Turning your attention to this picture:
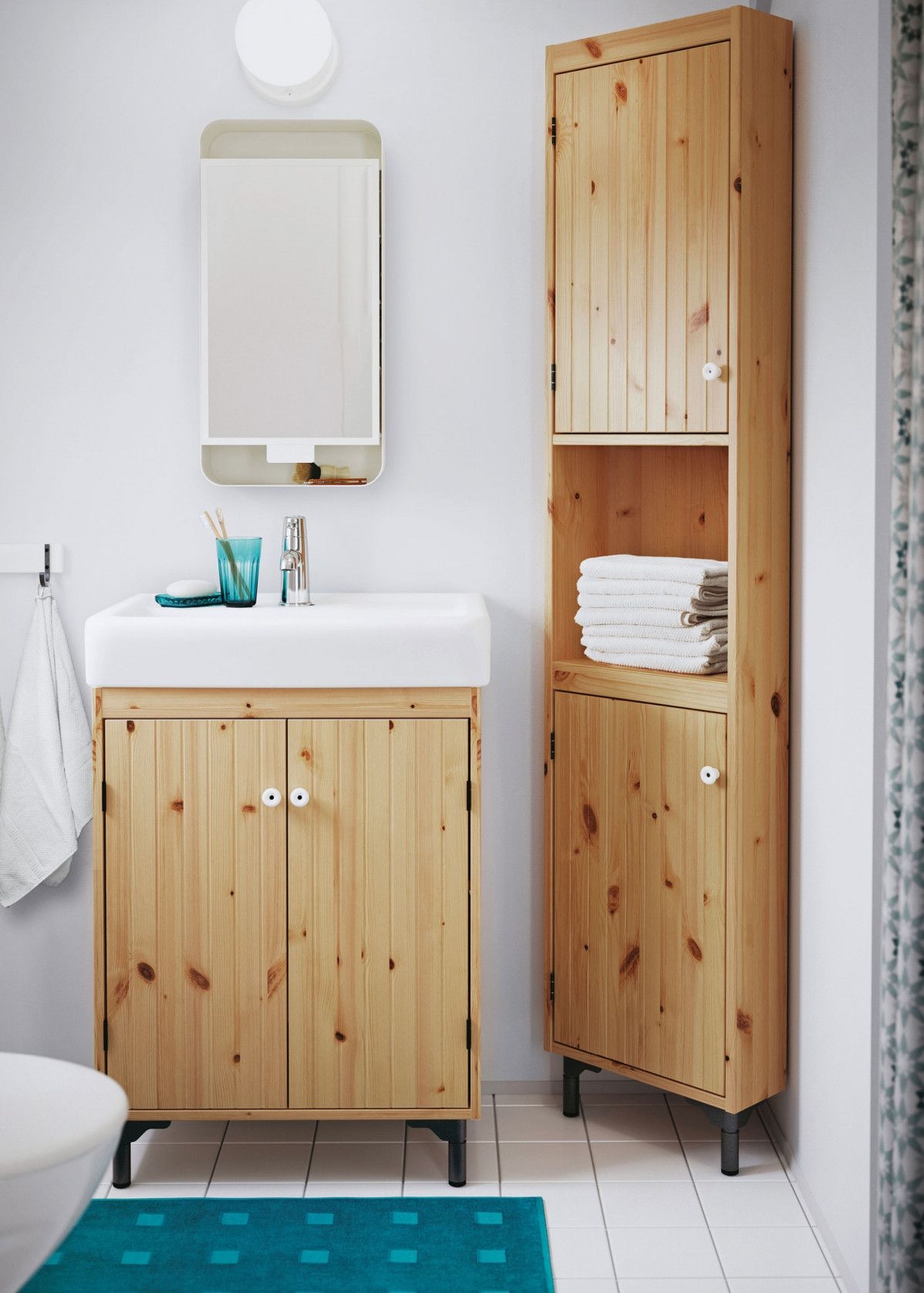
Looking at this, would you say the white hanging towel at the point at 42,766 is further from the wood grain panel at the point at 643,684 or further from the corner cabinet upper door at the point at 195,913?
the wood grain panel at the point at 643,684

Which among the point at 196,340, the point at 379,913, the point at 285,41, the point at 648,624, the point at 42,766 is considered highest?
the point at 285,41

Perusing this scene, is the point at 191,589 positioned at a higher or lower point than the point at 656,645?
higher

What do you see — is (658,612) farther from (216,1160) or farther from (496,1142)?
(216,1160)

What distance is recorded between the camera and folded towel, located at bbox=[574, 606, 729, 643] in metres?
2.26

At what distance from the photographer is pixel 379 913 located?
2184 millimetres

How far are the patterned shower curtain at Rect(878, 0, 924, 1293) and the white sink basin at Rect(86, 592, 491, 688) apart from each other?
79cm

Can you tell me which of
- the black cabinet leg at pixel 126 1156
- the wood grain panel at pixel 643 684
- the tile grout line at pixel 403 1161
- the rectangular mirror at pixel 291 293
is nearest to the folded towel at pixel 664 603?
the wood grain panel at pixel 643 684

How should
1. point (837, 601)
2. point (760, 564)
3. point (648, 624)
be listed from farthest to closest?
1. point (648, 624)
2. point (760, 564)
3. point (837, 601)

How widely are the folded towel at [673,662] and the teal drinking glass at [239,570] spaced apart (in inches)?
27.2

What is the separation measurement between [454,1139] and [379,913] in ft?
1.46

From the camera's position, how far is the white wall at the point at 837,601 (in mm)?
1830

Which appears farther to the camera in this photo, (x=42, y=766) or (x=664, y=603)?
(x=42, y=766)

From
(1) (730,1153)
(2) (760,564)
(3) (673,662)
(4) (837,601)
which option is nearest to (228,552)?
(3) (673,662)

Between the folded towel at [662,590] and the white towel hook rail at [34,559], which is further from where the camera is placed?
the white towel hook rail at [34,559]
